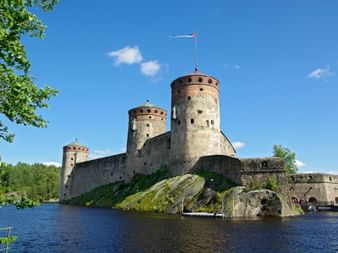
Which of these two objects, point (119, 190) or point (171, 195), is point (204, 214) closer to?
point (171, 195)

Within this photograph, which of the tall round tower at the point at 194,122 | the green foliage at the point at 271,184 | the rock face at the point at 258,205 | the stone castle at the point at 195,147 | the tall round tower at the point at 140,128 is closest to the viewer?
the rock face at the point at 258,205

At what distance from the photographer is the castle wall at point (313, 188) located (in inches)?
1832

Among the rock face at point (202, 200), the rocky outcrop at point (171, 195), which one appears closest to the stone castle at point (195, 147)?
the rock face at point (202, 200)

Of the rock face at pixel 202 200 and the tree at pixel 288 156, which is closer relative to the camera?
the rock face at pixel 202 200

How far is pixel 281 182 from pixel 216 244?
752 inches

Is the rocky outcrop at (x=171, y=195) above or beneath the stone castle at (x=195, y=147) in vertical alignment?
beneath

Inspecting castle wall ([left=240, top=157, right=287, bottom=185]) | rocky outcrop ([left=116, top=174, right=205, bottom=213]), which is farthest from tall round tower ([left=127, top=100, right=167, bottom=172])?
castle wall ([left=240, top=157, right=287, bottom=185])

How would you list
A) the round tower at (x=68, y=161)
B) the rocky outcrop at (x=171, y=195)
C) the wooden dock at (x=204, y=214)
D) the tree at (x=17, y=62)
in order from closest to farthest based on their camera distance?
the tree at (x=17, y=62) → the wooden dock at (x=204, y=214) → the rocky outcrop at (x=171, y=195) → the round tower at (x=68, y=161)

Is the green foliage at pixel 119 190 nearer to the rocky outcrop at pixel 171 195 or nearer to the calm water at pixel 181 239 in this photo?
the rocky outcrop at pixel 171 195

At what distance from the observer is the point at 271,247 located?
50.9 ft

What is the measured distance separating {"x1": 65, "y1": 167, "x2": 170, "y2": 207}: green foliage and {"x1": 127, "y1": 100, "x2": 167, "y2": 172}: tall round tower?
10.9 feet

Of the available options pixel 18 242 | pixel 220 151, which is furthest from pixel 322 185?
pixel 18 242

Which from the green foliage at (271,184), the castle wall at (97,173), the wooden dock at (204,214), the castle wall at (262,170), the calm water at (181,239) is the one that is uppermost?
the castle wall at (97,173)

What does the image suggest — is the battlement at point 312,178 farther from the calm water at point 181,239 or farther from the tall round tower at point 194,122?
the calm water at point 181,239
